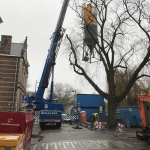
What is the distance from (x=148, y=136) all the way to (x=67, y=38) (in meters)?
14.6

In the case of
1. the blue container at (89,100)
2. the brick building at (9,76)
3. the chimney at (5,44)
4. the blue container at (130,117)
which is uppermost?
the chimney at (5,44)

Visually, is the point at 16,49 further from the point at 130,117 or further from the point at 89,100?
the point at 130,117

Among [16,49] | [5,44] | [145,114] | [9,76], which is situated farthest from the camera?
→ [16,49]

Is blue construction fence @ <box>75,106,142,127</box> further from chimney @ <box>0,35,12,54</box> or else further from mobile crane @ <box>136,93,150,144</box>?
chimney @ <box>0,35,12,54</box>

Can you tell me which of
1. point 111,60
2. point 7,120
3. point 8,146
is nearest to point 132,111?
point 111,60

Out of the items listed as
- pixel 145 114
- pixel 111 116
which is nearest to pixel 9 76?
pixel 111 116

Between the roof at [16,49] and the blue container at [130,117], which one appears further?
the roof at [16,49]

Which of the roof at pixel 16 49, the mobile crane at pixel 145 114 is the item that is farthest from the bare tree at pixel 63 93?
the mobile crane at pixel 145 114

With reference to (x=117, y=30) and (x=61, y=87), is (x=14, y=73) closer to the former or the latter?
(x=117, y=30)

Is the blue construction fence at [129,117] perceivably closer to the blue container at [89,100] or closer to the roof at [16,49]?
the blue container at [89,100]

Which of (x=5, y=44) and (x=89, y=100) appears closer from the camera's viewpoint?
(x=89, y=100)

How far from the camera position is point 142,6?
68.9ft

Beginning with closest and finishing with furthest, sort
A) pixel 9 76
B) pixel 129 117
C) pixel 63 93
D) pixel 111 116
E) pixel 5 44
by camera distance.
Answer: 1. pixel 111 116
2. pixel 129 117
3. pixel 9 76
4. pixel 5 44
5. pixel 63 93

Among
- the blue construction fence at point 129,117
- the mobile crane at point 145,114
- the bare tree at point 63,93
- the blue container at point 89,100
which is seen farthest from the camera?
the bare tree at point 63,93
